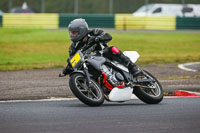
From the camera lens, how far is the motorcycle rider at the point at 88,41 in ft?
27.4

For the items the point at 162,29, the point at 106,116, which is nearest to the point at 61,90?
the point at 106,116

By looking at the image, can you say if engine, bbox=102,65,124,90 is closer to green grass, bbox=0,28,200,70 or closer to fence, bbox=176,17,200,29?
green grass, bbox=0,28,200,70

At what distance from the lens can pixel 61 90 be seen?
35.1 feet

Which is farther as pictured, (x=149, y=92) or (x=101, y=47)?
(x=149, y=92)

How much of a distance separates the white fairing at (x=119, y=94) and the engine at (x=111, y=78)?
9 cm

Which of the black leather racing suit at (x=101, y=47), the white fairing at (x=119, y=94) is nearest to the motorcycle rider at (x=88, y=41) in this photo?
the black leather racing suit at (x=101, y=47)

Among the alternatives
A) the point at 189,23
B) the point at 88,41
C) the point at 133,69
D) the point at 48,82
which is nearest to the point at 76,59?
the point at 88,41

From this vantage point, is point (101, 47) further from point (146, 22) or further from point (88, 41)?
point (146, 22)

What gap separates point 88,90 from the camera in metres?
7.90

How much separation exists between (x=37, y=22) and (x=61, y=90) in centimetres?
2854

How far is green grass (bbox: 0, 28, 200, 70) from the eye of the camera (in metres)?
18.6

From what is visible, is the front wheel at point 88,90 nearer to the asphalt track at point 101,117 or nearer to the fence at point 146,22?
the asphalt track at point 101,117

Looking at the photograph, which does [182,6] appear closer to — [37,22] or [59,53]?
[37,22]

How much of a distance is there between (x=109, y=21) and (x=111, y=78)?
29.0 metres
